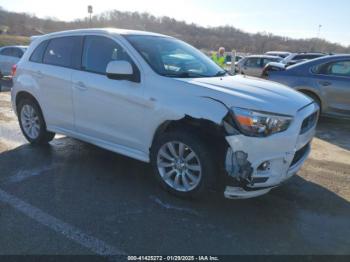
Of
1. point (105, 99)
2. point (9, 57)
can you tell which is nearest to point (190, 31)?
point (9, 57)

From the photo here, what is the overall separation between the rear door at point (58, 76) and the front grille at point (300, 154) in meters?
2.95

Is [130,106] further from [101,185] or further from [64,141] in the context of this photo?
[64,141]

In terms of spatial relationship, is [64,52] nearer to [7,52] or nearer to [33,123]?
[33,123]

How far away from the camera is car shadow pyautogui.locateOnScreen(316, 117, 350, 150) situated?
653 centimetres

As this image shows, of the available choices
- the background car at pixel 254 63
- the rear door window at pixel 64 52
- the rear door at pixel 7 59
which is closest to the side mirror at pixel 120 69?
the rear door window at pixel 64 52

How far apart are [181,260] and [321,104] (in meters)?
5.71

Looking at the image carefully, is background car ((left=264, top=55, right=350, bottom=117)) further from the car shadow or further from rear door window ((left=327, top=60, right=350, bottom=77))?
the car shadow

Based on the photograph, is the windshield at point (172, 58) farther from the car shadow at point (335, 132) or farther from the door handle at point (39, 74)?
the car shadow at point (335, 132)

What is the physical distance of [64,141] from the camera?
6098mm

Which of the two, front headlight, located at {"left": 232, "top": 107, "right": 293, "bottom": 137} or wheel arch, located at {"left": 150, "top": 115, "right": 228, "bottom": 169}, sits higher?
front headlight, located at {"left": 232, "top": 107, "right": 293, "bottom": 137}

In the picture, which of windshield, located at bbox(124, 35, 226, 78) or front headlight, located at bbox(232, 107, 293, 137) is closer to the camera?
front headlight, located at bbox(232, 107, 293, 137)

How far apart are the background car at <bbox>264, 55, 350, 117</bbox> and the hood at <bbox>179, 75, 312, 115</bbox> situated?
12.2 feet

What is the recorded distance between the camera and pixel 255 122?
11.1ft

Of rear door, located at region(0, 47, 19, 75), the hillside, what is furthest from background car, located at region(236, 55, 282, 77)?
the hillside
